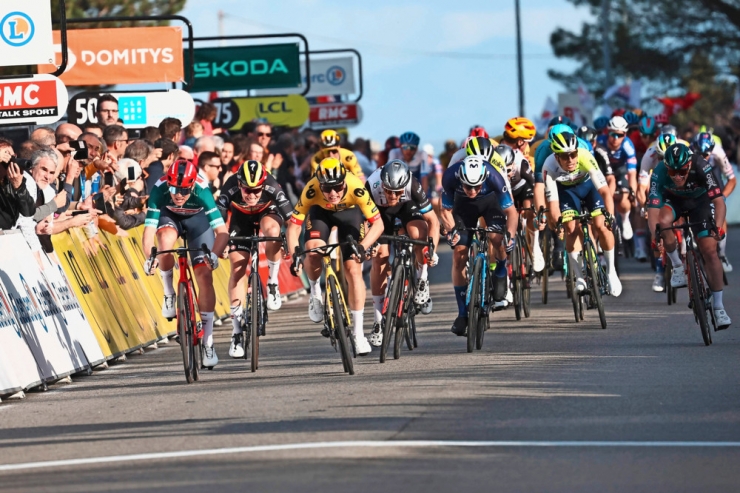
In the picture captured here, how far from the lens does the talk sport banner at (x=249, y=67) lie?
945 inches

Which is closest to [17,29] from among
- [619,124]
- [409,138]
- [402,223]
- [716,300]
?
[402,223]

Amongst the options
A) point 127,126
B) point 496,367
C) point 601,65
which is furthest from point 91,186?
point 601,65

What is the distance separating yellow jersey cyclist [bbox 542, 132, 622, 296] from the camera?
53.2ft

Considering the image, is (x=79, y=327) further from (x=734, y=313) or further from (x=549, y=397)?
(x=734, y=313)

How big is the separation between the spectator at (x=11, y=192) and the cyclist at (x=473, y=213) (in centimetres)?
362

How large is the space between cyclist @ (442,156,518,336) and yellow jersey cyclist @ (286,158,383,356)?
1.06 metres

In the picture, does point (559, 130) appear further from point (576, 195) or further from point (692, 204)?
point (692, 204)

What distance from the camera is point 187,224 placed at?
44.2ft

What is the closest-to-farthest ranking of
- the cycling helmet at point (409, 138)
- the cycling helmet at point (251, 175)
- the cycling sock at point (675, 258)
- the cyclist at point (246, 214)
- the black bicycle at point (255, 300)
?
1. the black bicycle at point (255, 300)
2. the cycling helmet at point (251, 175)
3. the cyclist at point (246, 214)
4. the cycling sock at point (675, 258)
5. the cycling helmet at point (409, 138)

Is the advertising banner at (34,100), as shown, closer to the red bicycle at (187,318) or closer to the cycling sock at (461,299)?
the red bicycle at (187,318)

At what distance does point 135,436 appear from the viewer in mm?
9812

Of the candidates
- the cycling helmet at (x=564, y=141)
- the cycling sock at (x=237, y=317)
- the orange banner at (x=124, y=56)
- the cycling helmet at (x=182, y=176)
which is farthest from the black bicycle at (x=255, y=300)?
the orange banner at (x=124, y=56)

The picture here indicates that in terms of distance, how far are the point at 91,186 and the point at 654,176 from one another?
5.63 m

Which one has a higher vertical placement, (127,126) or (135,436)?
(127,126)
